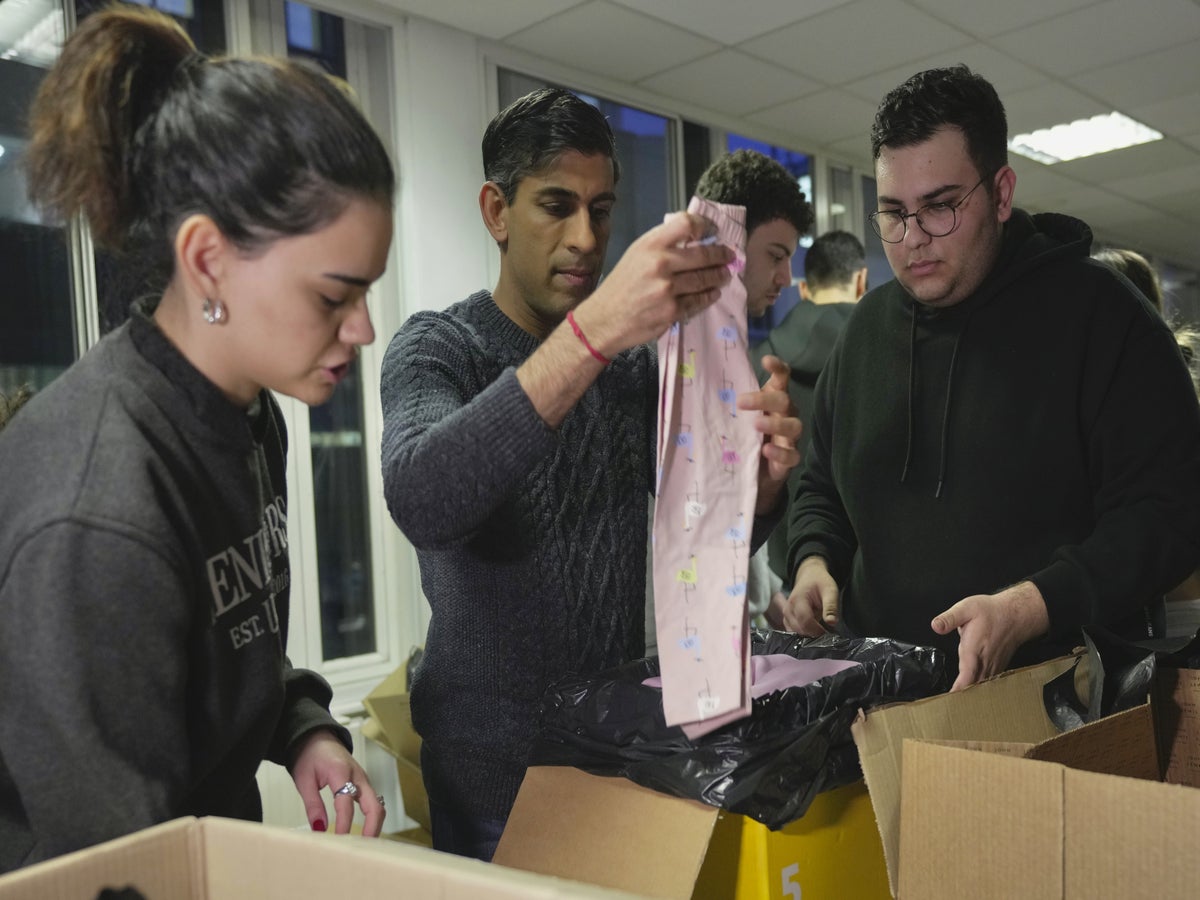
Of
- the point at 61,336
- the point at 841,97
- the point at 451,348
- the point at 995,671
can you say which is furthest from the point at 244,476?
the point at 841,97

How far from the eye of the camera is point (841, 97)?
15.4 ft

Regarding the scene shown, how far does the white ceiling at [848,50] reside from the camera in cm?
371

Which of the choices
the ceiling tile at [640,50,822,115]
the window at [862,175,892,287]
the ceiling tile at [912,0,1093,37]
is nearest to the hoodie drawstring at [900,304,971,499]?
the ceiling tile at [912,0,1093,37]

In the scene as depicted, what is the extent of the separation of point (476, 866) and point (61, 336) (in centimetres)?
297

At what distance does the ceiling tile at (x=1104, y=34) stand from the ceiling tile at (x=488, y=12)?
184cm

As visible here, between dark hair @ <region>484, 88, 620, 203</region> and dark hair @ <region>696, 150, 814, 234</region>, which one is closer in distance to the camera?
dark hair @ <region>484, 88, 620, 203</region>

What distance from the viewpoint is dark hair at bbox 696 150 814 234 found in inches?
103

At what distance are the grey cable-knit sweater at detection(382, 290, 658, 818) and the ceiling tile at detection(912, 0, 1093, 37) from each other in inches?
124

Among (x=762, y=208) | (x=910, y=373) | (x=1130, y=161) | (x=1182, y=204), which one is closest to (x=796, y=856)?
(x=910, y=373)

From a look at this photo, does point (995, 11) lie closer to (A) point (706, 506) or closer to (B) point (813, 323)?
(B) point (813, 323)

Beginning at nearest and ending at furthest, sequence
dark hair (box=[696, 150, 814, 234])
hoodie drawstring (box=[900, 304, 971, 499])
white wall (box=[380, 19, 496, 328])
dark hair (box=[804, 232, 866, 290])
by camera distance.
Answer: hoodie drawstring (box=[900, 304, 971, 499]) → dark hair (box=[696, 150, 814, 234]) → dark hair (box=[804, 232, 866, 290]) → white wall (box=[380, 19, 496, 328])

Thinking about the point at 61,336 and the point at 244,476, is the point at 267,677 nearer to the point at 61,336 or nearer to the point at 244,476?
the point at 244,476

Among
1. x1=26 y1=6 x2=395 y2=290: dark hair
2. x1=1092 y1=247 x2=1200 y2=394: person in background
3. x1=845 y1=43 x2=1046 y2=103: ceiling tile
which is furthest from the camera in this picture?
x1=845 y1=43 x2=1046 y2=103: ceiling tile

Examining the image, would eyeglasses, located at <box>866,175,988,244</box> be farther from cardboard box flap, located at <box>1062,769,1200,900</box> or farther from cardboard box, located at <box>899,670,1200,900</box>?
cardboard box flap, located at <box>1062,769,1200,900</box>
